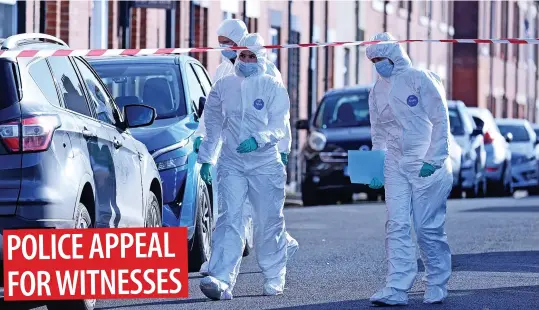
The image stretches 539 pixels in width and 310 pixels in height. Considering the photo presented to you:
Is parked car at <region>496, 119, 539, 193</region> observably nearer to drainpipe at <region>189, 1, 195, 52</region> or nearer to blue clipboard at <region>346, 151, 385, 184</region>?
drainpipe at <region>189, 1, 195, 52</region>

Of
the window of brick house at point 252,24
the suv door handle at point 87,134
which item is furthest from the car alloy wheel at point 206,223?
the window of brick house at point 252,24

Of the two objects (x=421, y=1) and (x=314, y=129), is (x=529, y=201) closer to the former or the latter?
(x=314, y=129)

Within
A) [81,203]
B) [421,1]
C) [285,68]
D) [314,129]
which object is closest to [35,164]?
[81,203]

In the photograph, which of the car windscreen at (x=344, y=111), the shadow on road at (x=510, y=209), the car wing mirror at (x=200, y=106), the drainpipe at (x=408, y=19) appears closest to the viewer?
the car wing mirror at (x=200, y=106)

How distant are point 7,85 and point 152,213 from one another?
2.69m

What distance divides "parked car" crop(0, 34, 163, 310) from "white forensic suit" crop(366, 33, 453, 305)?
1.54 meters

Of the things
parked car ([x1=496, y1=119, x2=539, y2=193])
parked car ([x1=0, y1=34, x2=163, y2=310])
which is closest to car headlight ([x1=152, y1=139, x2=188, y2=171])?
parked car ([x1=0, y1=34, x2=163, y2=310])

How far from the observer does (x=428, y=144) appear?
34.4ft

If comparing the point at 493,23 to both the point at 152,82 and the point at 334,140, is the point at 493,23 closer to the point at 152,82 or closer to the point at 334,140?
the point at 334,140

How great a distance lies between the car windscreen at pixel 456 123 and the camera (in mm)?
27125

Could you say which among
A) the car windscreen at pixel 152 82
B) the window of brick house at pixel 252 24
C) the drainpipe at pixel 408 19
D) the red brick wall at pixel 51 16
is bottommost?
the car windscreen at pixel 152 82

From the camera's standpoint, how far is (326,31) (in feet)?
123

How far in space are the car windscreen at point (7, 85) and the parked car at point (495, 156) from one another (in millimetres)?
20736

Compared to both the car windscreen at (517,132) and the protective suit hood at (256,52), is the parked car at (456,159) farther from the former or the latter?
the protective suit hood at (256,52)
